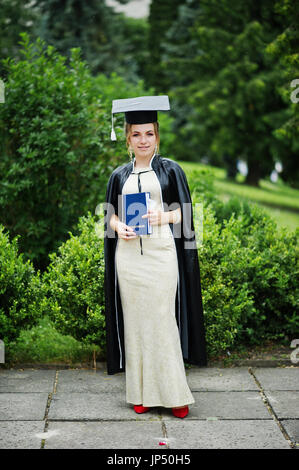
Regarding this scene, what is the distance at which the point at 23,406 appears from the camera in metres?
4.46

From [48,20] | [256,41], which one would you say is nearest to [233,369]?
[256,41]

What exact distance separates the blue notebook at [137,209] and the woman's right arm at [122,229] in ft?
0.12

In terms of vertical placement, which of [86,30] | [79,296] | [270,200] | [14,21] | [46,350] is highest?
[14,21]

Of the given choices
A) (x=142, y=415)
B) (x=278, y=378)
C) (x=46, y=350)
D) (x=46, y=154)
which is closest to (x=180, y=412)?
(x=142, y=415)

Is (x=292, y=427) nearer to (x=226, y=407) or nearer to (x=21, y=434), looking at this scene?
(x=226, y=407)

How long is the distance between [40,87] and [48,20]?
16.3 m

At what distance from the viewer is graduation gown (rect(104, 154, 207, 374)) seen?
13.9 feet

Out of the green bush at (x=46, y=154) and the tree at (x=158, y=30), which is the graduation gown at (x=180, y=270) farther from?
the tree at (x=158, y=30)

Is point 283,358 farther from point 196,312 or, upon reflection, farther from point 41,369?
point 41,369

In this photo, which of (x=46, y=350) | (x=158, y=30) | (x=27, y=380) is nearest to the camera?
(x=27, y=380)

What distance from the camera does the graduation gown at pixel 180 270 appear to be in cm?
423

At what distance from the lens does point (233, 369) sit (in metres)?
5.36

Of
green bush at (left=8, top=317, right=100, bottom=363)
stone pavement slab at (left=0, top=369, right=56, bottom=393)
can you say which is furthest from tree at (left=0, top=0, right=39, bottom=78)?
stone pavement slab at (left=0, top=369, right=56, bottom=393)

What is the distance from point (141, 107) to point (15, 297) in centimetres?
218
